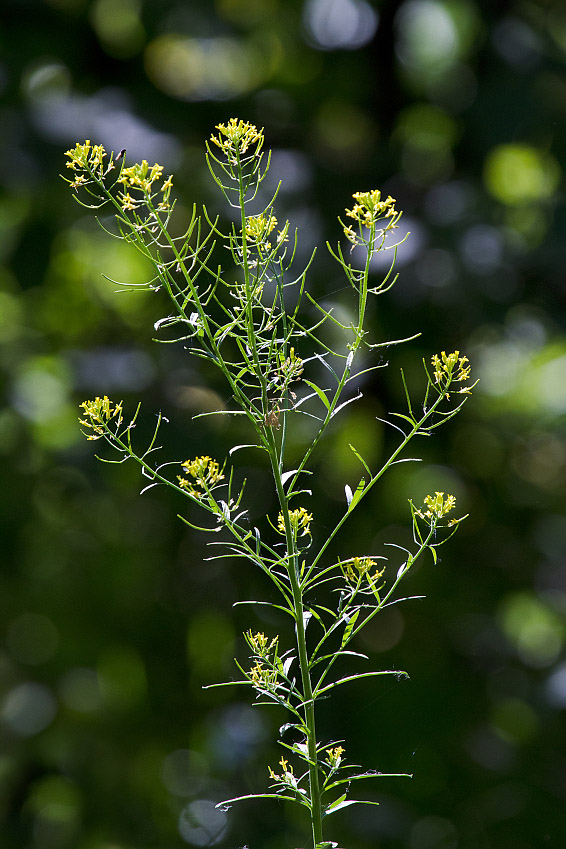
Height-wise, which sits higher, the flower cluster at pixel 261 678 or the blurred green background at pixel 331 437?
the flower cluster at pixel 261 678

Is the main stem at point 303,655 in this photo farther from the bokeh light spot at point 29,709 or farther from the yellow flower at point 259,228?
the bokeh light spot at point 29,709

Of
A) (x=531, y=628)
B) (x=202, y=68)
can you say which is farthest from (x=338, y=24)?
(x=531, y=628)

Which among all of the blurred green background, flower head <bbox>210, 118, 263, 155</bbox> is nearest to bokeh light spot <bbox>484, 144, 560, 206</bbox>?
the blurred green background

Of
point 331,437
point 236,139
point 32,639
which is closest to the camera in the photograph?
point 236,139

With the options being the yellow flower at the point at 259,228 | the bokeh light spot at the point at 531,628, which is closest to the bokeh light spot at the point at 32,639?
the bokeh light spot at the point at 531,628

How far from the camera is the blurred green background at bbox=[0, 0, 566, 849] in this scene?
0.70m

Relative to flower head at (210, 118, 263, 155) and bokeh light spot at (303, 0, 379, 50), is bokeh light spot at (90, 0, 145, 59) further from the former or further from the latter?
flower head at (210, 118, 263, 155)

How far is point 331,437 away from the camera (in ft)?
2.27

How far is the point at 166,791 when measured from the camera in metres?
0.77

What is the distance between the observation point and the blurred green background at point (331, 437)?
70cm

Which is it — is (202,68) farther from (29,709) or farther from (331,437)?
(29,709)

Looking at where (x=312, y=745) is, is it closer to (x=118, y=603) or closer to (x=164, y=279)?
(x=164, y=279)

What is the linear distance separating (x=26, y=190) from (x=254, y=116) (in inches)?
9.1

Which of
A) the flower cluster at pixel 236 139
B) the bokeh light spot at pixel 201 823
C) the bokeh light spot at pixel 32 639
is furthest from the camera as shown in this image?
the bokeh light spot at pixel 32 639
